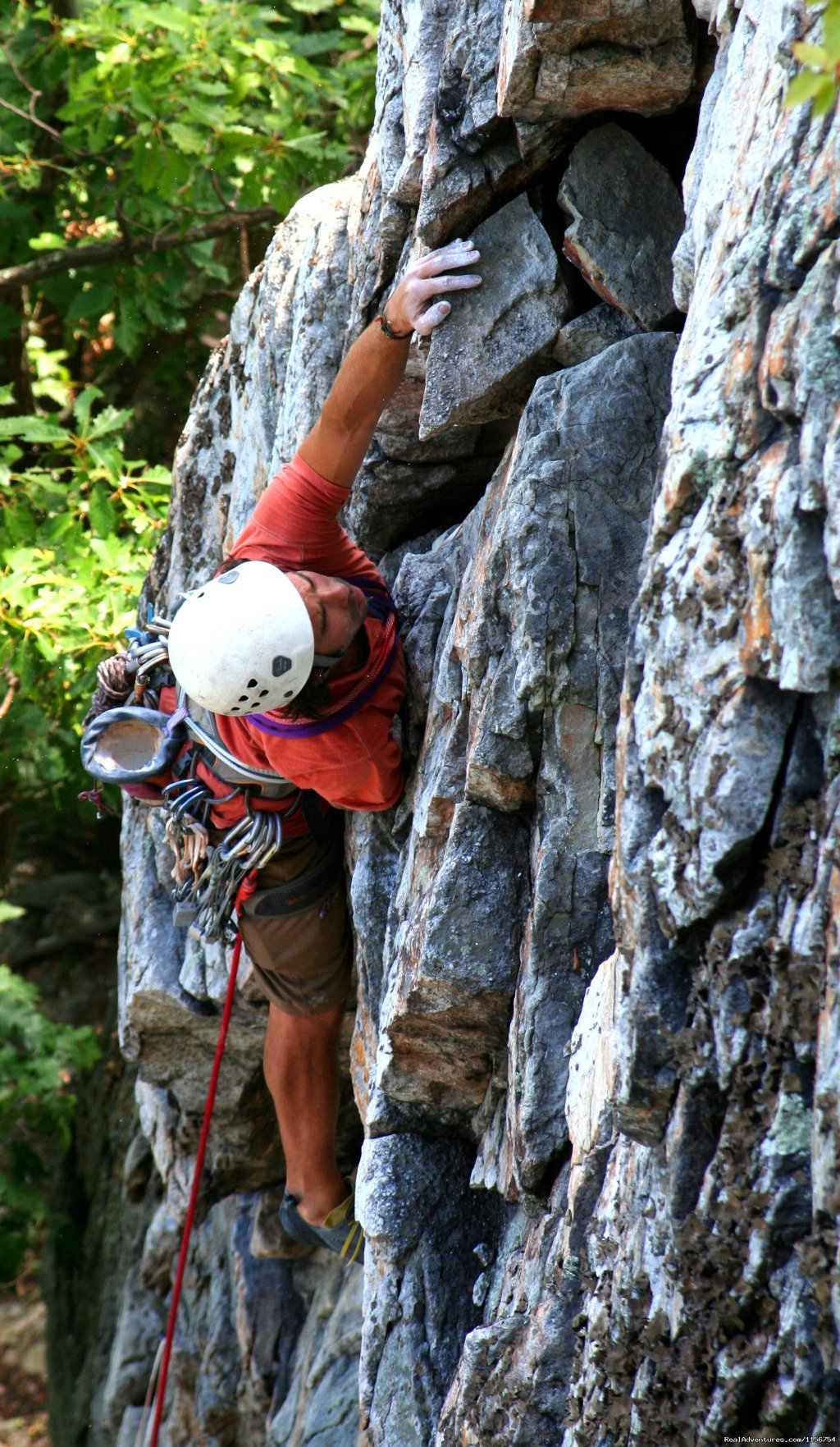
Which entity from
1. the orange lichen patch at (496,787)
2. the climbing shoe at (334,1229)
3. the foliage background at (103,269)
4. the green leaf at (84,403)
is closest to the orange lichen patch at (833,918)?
the orange lichen patch at (496,787)

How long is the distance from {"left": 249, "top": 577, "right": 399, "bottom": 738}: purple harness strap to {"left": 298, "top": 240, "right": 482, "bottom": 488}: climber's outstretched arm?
0.41 meters

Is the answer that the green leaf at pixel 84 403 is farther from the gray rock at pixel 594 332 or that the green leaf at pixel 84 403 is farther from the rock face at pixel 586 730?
the gray rock at pixel 594 332

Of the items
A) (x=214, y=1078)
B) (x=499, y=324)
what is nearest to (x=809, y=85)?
(x=499, y=324)

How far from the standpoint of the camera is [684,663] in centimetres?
241

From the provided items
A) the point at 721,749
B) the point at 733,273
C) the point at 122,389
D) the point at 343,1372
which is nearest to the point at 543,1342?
the point at 721,749

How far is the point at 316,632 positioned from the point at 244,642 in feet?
0.89

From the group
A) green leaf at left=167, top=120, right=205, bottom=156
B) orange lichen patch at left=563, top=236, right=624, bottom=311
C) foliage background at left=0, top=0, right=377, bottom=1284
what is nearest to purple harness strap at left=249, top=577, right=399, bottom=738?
orange lichen patch at left=563, top=236, right=624, bottom=311

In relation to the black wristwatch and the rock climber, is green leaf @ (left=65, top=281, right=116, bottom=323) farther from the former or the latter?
the black wristwatch

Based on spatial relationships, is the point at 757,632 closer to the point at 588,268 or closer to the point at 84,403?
the point at 588,268

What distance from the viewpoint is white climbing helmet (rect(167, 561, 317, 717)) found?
371 centimetres

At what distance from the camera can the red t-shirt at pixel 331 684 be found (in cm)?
403

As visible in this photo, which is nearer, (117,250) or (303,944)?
(303,944)

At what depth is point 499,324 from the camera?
146 inches

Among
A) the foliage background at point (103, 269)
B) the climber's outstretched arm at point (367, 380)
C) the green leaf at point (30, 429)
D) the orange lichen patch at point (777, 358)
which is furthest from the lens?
the foliage background at point (103, 269)
